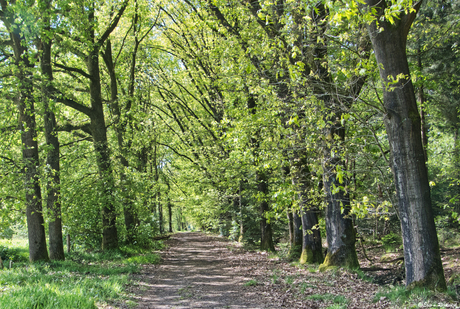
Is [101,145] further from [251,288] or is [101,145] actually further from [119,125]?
[251,288]

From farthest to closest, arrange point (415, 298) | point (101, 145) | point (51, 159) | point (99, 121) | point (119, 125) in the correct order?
point (119, 125) < point (99, 121) < point (101, 145) < point (51, 159) < point (415, 298)

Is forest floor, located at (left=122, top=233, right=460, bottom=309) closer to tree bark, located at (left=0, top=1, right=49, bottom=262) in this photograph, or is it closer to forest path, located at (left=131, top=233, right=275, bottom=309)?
forest path, located at (left=131, top=233, right=275, bottom=309)

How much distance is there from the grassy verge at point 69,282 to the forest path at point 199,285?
2.20 feet

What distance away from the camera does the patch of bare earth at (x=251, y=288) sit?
655cm

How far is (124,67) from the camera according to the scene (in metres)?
17.2

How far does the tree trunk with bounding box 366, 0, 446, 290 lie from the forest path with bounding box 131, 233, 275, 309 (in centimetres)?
323

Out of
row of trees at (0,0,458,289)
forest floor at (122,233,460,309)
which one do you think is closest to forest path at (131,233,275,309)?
forest floor at (122,233,460,309)

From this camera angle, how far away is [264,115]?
30.1 ft

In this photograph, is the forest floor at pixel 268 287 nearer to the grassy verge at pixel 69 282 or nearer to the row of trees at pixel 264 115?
the grassy verge at pixel 69 282

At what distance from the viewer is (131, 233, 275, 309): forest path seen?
6.86 metres

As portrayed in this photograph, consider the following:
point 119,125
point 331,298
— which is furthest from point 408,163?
point 119,125

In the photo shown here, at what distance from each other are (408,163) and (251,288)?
502cm

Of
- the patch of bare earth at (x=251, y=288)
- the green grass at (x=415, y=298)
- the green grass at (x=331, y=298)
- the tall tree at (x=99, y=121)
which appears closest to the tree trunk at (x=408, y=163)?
the green grass at (x=415, y=298)

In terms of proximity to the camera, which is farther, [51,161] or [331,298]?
[51,161]
